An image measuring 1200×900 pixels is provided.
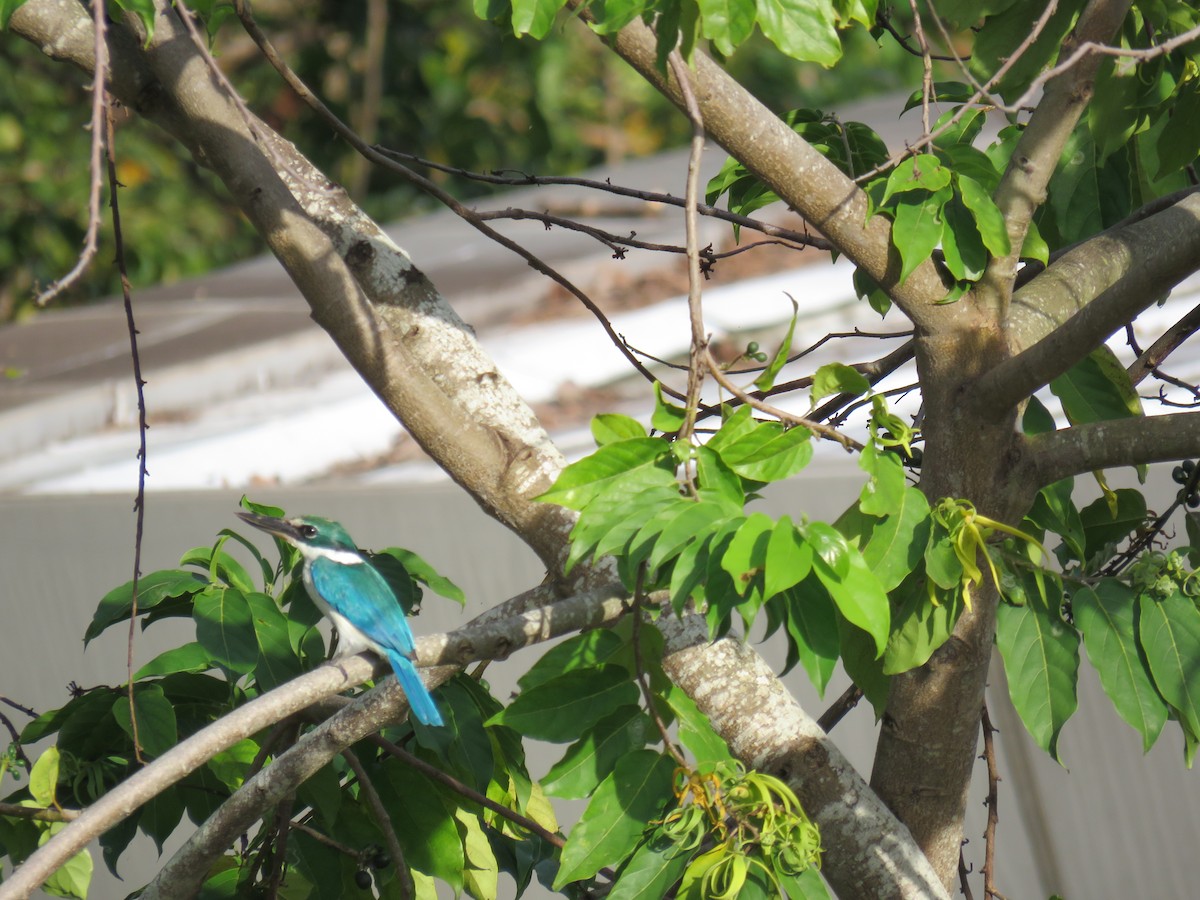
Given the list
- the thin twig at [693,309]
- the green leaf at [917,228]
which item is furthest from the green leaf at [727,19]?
the green leaf at [917,228]

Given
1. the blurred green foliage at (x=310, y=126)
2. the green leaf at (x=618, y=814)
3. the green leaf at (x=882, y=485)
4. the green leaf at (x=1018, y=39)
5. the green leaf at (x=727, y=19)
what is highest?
the blurred green foliage at (x=310, y=126)

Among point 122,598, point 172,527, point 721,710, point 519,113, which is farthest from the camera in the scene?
point 519,113

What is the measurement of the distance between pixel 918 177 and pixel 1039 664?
719 mm

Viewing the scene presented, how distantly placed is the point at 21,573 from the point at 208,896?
224 centimetres

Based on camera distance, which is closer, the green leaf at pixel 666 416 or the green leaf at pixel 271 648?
the green leaf at pixel 666 416

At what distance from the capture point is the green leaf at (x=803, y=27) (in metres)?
1.30

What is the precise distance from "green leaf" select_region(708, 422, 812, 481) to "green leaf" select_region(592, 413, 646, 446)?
10cm

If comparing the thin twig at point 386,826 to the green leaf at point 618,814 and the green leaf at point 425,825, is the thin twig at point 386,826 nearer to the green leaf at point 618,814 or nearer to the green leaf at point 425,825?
the green leaf at point 425,825

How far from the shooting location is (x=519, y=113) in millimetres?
11086

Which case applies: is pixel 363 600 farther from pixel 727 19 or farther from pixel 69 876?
pixel 727 19

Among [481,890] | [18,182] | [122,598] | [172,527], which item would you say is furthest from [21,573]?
[18,182]

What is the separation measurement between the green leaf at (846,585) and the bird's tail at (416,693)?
0.61 meters

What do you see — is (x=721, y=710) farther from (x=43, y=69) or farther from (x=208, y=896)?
(x=43, y=69)

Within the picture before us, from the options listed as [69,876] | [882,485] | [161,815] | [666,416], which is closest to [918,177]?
[882,485]
